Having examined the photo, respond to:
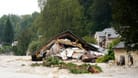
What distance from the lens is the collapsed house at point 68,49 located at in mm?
56062

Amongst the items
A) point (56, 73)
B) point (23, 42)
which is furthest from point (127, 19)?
point (23, 42)

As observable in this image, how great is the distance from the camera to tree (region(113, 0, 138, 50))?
34.1 m

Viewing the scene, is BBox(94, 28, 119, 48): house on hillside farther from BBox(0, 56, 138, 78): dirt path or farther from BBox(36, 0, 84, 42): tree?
BBox(0, 56, 138, 78): dirt path

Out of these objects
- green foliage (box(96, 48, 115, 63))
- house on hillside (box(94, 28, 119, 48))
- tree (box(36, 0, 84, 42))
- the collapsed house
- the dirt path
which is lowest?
the dirt path

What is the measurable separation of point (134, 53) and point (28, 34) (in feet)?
321

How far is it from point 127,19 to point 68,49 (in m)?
22.8

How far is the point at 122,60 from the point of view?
151ft

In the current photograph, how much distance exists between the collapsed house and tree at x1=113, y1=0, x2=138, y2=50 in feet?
61.6

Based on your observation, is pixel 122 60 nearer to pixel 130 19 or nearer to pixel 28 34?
pixel 130 19

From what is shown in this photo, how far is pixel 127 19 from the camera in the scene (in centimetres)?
A: 3494

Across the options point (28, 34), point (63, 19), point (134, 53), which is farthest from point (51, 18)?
point (134, 53)

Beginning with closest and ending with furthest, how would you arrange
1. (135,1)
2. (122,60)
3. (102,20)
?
(135,1) → (122,60) → (102,20)

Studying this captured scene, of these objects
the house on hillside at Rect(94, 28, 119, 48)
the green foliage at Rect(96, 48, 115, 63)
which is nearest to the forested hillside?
the house on hillside at Rect(94, 28, 119, 48)

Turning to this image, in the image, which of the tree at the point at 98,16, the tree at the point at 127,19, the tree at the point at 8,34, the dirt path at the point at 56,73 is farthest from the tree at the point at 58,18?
the tree at the point at 8,34
